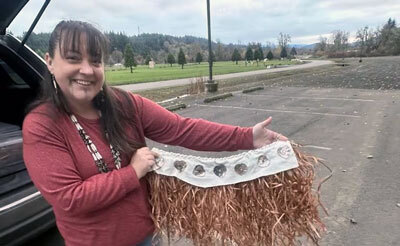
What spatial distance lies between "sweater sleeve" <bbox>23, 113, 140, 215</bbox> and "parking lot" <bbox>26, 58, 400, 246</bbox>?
1.79 metres

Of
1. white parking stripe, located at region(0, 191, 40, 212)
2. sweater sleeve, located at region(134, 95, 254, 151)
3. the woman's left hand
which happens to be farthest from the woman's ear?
white parking stripe, located at region(0, 191, 40, 212)

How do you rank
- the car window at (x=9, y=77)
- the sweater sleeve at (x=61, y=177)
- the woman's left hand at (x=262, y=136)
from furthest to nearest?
the car window at (x=9, y=77), the woman's left hand at (x=262, y=136), the sweater sleeve at (x=61, y=177)

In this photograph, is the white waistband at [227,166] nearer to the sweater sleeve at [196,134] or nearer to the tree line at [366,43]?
the sweater sleeve at [196,134]

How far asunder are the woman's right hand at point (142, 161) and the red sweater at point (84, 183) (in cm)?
3

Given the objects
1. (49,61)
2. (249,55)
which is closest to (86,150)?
(49,61)

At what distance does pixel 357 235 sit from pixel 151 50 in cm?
8912

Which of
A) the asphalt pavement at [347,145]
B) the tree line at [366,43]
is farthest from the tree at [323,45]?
the asphalt pavement at [347,145]

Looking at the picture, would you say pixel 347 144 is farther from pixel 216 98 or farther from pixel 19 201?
pixel 216 98

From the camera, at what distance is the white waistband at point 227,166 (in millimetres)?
1432

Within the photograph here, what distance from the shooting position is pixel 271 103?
10.5 metres

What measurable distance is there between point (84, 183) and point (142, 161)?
0.23 meters

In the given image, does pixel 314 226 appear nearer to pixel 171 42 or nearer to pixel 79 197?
pixel 79 197

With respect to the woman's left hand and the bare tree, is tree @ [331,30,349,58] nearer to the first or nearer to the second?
the bare tree

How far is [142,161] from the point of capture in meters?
1.36
